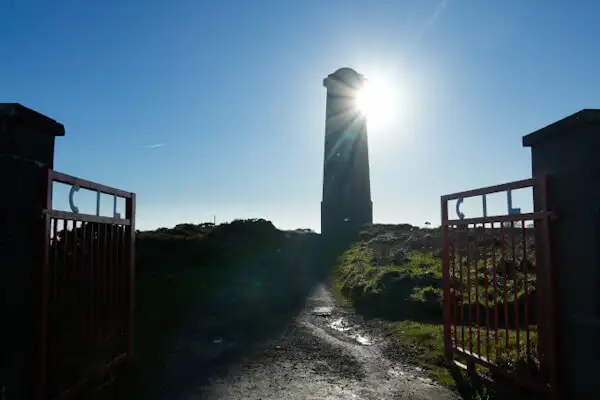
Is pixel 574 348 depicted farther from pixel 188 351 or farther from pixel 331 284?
pixel 331 284

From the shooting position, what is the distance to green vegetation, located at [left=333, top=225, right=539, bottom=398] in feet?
16.5

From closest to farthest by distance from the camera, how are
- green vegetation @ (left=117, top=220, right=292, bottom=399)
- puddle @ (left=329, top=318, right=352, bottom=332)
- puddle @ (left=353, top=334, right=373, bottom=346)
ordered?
green vegetation @ (left=117, top=220, right=292, bottom=399), puddle @ (left=353, top=334, right=373, bottom=346), puddle @ (left=329, top=318, right=352, bottom=332)

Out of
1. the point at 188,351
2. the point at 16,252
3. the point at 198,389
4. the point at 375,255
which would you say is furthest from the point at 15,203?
the point at 375,255

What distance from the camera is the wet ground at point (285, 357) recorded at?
5254 mm

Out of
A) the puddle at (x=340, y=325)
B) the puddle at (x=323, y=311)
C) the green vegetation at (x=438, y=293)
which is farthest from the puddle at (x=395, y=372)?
the puddle at (x=323, y=311)

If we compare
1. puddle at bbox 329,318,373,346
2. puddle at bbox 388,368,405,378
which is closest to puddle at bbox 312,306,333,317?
puddle at bbox 329,318,373,346

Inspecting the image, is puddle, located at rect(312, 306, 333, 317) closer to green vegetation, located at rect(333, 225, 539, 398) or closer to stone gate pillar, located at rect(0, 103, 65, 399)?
green vegetation, located at rect(333, 225, 539, 398)

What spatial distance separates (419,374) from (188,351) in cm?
342

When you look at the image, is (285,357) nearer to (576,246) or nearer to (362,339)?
(362,339)

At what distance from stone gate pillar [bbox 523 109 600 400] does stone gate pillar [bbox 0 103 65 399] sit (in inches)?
175

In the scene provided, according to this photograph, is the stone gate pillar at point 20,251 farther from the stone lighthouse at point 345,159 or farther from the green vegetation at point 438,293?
the stone lighthouse at point 345,159

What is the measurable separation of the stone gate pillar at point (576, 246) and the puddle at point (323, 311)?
21.1 ft

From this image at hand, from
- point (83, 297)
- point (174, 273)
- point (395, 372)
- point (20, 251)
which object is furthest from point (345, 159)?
point (20, 251)

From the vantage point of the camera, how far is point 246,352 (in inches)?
273
